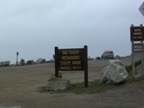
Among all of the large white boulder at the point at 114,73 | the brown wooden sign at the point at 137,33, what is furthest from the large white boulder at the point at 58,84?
the brown wooden sign at the point at 137,33

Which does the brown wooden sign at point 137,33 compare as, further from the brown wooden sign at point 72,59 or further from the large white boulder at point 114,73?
the brown wooden sign at point 72,59

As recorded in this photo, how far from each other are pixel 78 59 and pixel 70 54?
541mm

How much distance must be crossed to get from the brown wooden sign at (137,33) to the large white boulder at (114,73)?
1.59m

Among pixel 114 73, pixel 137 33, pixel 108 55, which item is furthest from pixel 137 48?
pixel 108 55

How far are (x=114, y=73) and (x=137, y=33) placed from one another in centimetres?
249

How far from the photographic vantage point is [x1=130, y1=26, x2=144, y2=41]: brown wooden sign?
629 inches

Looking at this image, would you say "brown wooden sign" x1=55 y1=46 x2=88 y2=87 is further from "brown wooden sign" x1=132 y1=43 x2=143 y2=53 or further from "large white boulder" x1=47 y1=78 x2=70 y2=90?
"brown wooden sign" x1=132 y1=43 x2=143 y2=53

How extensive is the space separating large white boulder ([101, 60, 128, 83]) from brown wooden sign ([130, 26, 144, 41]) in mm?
1589

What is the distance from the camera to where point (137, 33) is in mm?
16031

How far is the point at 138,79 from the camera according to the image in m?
15.3

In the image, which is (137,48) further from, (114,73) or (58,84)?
(58,84)

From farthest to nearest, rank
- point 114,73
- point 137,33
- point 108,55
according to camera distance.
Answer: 1. point 108,55
2. point 137,33
3. point 114,73

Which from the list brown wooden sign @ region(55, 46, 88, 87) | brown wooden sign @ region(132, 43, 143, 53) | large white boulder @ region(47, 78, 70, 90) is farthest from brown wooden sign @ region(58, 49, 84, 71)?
brown wooden sign @ region(132, 43, 143, 53)

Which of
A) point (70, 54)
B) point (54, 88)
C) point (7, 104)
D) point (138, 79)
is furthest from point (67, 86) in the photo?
point (7, 104)
